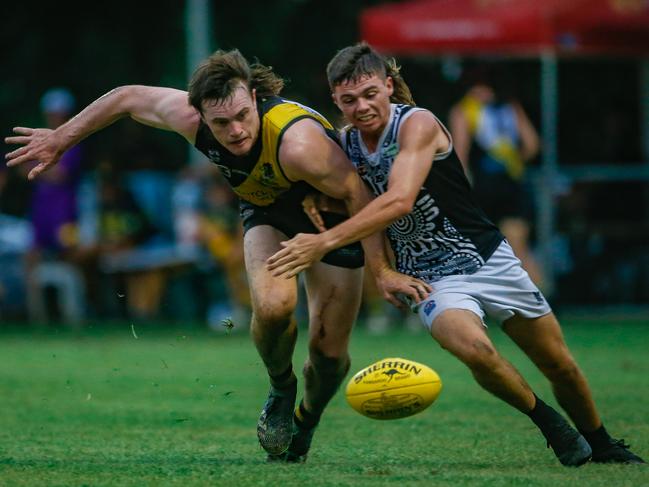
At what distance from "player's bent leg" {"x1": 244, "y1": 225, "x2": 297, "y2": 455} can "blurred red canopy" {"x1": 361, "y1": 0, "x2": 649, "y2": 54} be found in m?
8.77

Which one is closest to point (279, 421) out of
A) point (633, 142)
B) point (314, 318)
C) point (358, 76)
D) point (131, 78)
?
point (314, 318)

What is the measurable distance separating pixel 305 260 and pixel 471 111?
796 cm

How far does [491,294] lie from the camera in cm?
682

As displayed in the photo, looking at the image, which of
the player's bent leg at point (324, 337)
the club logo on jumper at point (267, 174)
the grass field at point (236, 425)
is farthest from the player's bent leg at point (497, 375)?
the club logo on jumper at point (267, 174)

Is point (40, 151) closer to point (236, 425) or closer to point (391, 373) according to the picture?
point (391, 373)

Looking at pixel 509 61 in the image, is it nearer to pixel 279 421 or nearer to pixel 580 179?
pixel 580 179

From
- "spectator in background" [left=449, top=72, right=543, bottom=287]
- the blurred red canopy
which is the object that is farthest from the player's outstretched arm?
the blurred red canopy

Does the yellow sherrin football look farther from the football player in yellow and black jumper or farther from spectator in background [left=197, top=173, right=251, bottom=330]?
spectator in background [left=197, top=173, right=251, bottom=330]

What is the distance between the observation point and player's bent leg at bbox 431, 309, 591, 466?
6551mm

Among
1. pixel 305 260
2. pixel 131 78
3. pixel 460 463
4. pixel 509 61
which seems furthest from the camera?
pixel 131 78

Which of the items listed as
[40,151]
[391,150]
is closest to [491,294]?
[391,150]

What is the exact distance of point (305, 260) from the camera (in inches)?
250

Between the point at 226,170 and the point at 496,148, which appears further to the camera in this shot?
the point at 496,148

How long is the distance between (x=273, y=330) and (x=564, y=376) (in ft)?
4.57
